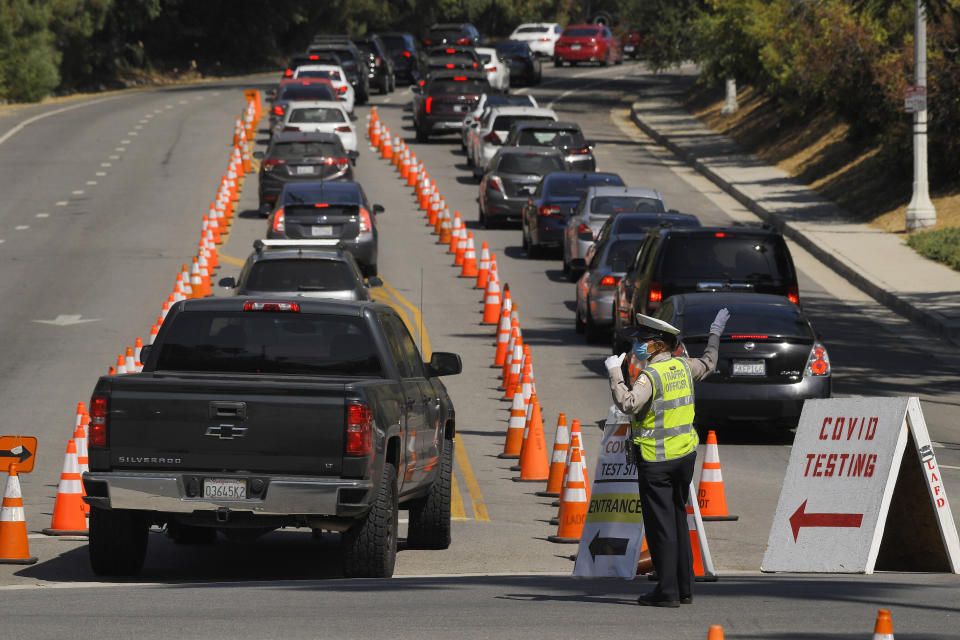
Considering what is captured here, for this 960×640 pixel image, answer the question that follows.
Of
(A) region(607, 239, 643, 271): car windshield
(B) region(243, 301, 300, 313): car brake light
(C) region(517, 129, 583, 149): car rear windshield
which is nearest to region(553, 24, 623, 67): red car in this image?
(C) region(517, 129, 583, 149): car rear windshield

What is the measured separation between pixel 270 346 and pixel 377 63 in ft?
182

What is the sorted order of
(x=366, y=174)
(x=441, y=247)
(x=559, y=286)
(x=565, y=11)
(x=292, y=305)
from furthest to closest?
(x=565, y=11), (x=366, y=174), (x=441, y=247), (x=559, y=286), (x=292, y=305)

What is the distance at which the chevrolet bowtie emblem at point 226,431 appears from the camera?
10125mm

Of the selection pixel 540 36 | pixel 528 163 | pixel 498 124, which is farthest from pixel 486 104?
pixel 540 36

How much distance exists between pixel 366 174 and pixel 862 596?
33974mm

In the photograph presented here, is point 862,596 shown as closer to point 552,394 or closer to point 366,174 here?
point 552,394

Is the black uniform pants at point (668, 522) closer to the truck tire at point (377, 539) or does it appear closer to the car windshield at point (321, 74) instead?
the truck tire at point (377, 539)

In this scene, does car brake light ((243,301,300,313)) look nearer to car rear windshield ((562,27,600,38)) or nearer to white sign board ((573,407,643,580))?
white sign board ((573,407,643,580))

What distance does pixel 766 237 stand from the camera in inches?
787

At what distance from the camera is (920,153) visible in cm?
3128

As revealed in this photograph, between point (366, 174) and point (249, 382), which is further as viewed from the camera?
point (366, 174)

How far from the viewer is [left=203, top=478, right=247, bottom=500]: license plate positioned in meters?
10.1

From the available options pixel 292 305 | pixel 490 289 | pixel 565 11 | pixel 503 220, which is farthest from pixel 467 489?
pixel 565 11

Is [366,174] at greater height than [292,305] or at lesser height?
lesser
